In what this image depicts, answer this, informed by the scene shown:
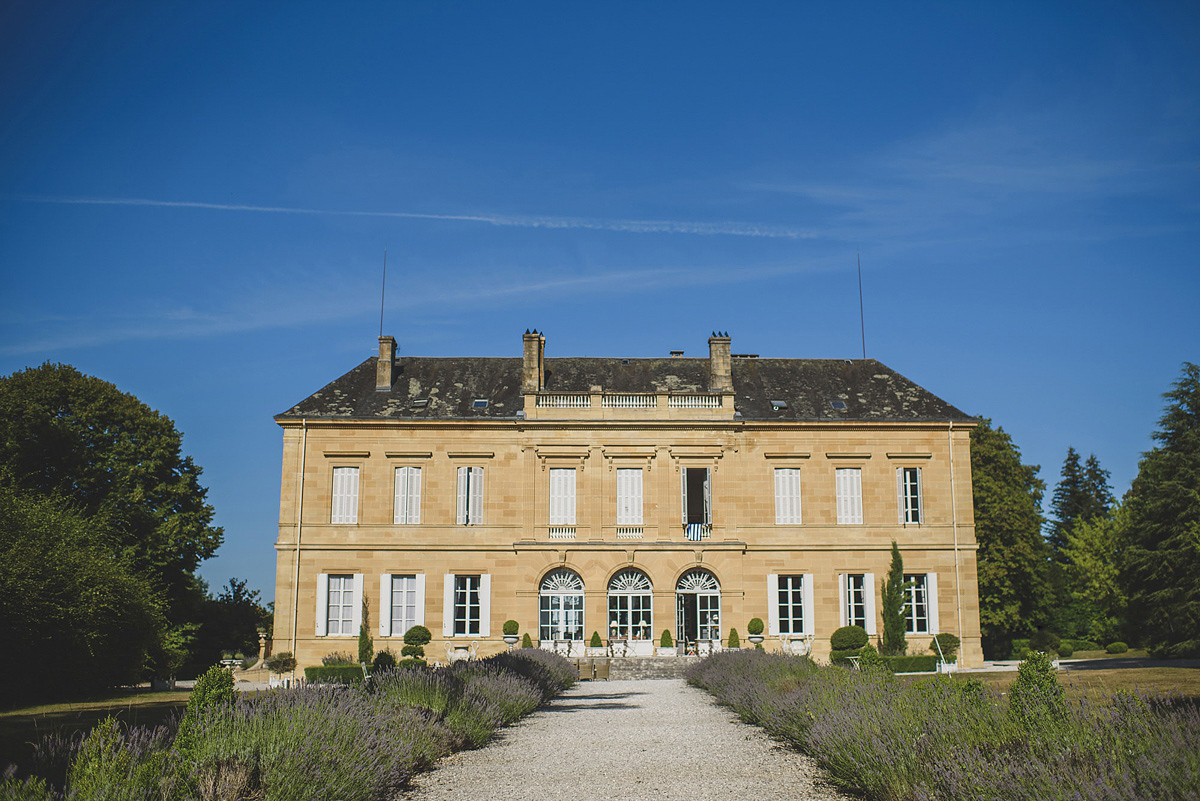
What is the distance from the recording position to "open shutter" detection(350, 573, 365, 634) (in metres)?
27.1

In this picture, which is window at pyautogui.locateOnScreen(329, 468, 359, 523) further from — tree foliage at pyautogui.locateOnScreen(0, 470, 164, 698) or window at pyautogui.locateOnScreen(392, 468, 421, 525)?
tree foliage at pyautogui.locateOnScreen(0, 470, 164, 698)

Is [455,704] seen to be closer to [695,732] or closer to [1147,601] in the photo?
[695,732]

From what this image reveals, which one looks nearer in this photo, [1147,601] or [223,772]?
[223,772]

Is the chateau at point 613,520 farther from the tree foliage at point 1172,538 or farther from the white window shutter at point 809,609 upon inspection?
the tree foliage at point 1172,538

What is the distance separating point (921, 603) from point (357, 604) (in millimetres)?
16031

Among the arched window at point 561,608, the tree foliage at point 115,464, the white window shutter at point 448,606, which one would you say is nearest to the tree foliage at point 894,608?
the arched window at point 561,608

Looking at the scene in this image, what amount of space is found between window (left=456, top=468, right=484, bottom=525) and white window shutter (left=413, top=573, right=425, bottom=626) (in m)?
1.90

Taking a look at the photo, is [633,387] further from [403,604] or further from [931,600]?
[931,600]

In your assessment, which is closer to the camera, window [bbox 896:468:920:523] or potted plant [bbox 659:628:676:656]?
potted plant [bbox 659:628:676:656]

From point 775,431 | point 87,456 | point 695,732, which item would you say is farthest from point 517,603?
point 695,732

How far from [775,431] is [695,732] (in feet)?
56.2

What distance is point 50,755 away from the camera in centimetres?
575

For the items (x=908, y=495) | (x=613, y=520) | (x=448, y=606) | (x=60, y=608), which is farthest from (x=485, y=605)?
(x=908, y=495)

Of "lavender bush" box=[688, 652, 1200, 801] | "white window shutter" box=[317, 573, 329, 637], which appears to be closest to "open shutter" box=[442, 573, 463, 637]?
"white window shutter" box=[317, 573, 329, 637]
